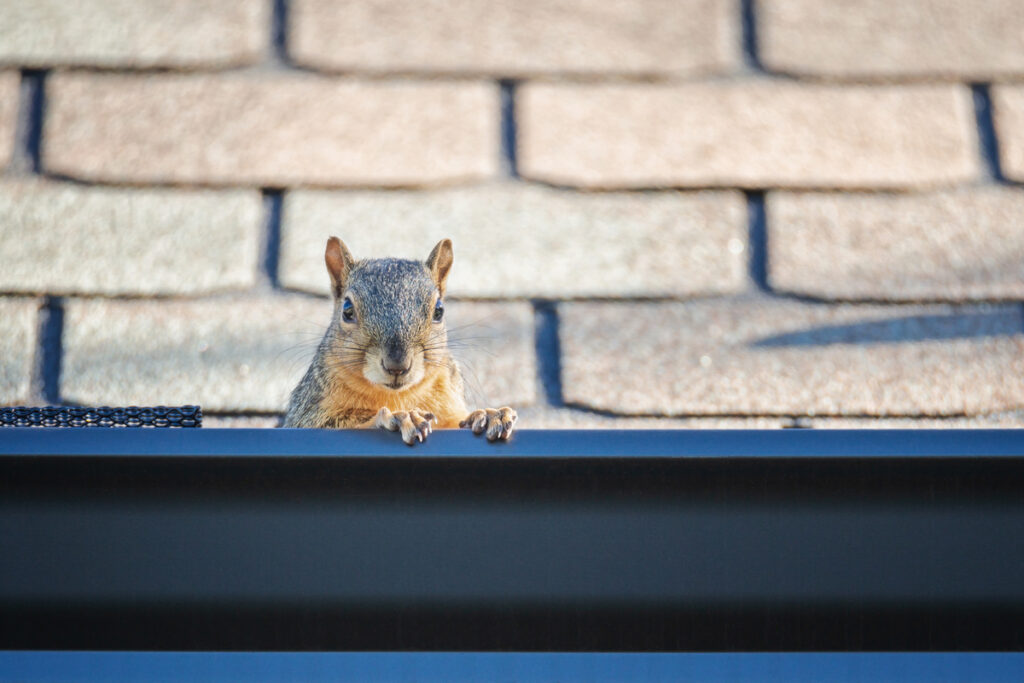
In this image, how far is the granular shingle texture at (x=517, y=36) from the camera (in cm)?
143

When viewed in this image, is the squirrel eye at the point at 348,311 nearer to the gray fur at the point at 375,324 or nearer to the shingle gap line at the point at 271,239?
the gray fur at the point at 375,324

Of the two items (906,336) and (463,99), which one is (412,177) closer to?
(463,99)

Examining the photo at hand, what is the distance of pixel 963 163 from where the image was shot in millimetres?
1411

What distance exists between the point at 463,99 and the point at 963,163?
731 mm

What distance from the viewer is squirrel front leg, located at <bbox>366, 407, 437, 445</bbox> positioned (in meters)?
0.81

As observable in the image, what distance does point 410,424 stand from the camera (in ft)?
2.82

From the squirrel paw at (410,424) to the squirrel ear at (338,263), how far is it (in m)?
0.35

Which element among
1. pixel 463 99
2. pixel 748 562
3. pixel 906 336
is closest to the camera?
pixel 748 562

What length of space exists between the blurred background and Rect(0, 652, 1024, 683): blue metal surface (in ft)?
1.71

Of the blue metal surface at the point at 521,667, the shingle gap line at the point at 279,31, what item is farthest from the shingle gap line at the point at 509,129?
the blue metal surface at the point at 521,667

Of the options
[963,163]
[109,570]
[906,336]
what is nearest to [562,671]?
[109,570]

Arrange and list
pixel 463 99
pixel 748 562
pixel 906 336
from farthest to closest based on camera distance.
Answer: pixel 463 99
pixel 906 336
pixel 748 562

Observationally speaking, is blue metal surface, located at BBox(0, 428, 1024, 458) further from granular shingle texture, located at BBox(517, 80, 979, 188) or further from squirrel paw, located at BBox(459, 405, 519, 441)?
granular shingle texture, located at BBox(517, 80, 979, 188)

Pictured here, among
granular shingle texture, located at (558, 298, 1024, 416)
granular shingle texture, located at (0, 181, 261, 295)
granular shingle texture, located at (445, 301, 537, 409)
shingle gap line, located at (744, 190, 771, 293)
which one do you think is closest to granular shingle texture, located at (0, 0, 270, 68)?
granular shingle texture, located at (0, 181, 261, 295)
